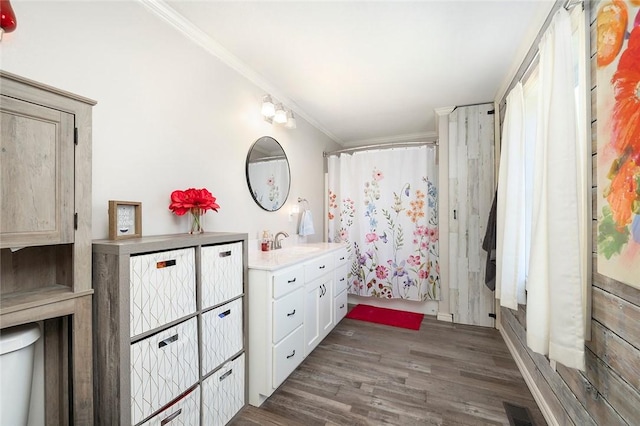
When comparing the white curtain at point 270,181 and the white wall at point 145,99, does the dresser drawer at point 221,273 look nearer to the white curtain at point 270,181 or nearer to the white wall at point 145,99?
the white wall at point 145,99

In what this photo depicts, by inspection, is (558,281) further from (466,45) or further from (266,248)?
(266,248)

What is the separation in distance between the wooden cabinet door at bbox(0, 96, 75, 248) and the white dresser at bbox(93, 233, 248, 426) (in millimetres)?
205

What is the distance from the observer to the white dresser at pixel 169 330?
1077 mm

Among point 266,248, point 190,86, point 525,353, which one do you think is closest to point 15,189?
point 190,86

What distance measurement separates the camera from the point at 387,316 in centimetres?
321

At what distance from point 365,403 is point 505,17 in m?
2.64

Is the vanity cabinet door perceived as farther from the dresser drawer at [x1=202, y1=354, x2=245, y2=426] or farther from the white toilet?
the white toilet

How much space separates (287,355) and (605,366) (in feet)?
5.50

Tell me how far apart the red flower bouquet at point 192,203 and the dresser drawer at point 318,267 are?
2.95 ft

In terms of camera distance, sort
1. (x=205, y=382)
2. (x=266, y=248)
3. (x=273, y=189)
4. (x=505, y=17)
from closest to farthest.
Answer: (x=205, y=382), (x=505, y=17), (x=266, y=248), (x=273, y=189)

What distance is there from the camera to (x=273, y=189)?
2.65 meters

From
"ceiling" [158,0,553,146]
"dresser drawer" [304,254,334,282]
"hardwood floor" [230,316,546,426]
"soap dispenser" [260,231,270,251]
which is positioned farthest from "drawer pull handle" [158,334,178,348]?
"ceiling" [158,0,553,146]

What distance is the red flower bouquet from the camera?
1.59 meters

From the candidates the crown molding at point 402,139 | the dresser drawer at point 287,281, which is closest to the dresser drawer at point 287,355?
the dresser drawer at point 287,281
